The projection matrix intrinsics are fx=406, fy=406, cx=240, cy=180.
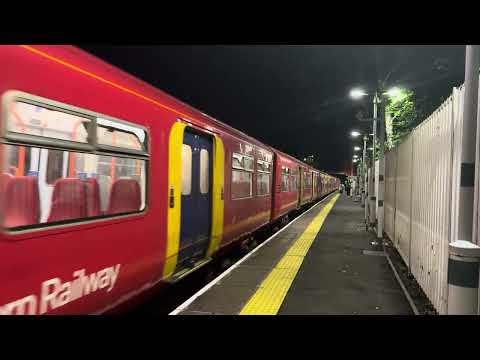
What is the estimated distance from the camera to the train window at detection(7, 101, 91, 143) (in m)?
2.70

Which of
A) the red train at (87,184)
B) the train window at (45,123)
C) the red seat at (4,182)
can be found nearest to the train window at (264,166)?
the red train at (87,184)

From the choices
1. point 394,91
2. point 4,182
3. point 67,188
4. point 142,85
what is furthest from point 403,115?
point 4,182

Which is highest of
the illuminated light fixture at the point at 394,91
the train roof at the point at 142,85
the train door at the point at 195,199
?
the illuminated light fixture at the point at 394,91

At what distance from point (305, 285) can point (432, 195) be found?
227cm

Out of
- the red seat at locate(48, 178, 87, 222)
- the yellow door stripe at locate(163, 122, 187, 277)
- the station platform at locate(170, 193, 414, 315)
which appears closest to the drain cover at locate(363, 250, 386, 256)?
the station platform at locate(170, 193, 414, 315)

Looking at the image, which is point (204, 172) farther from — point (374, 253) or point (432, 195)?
point (374, 253)

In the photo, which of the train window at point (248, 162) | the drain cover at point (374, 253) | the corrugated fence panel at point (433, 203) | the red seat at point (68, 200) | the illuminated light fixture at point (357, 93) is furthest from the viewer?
the illuminated light fixture at point (357, 93)

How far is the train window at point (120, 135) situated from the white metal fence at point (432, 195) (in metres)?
3.27

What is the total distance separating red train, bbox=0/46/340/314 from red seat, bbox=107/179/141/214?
1cm

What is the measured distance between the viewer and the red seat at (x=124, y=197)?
380 cm

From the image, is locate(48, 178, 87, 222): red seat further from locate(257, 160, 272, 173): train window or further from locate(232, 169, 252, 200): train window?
locate(257, 160, 272, 173): train window

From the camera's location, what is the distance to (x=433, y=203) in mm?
5215

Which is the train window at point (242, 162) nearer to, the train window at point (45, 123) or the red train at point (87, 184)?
the red train at point (87, 184)
